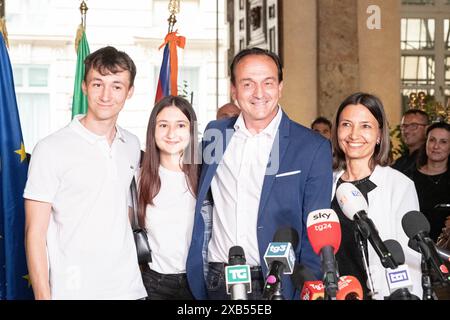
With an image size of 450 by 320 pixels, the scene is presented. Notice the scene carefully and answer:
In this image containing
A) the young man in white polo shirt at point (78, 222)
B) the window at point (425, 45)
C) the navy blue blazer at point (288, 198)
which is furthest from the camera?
the window at point (425, 45)

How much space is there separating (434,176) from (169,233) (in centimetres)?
295

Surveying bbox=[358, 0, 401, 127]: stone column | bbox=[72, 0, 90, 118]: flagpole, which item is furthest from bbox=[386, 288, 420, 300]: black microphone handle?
bbox=[358, 0, 401, 127]: stone column

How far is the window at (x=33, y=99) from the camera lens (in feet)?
40.8

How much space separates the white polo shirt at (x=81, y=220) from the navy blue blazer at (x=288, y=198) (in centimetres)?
31

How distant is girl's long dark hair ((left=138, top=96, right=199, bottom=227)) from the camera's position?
11.5 feet

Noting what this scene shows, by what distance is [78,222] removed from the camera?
10.2 ft

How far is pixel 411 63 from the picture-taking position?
1104 cm

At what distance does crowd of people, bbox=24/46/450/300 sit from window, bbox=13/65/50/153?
904cm

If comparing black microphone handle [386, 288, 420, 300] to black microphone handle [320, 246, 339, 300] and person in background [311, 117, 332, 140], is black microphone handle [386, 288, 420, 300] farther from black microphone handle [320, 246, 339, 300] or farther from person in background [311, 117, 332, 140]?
person in background [311, 117, 332, 140]

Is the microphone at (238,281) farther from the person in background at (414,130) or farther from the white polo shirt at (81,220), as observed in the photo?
the person in background at (414,130)

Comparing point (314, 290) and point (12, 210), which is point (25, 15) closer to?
point (12, 210)

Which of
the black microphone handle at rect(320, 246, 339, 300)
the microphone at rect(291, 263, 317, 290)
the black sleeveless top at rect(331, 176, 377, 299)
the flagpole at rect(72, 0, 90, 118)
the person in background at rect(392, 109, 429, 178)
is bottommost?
the black sleeveless top at rect(331, 176, 377, 299)

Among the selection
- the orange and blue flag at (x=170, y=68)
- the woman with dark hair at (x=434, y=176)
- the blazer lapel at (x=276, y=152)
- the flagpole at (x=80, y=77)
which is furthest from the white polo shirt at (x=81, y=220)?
the orange and blue flag at (x=170, y=68)
